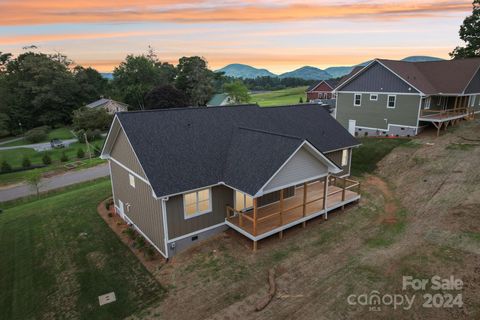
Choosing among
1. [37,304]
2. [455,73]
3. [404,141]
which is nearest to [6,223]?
[37,304]

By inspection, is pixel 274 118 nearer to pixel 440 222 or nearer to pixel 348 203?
pixel 348 203

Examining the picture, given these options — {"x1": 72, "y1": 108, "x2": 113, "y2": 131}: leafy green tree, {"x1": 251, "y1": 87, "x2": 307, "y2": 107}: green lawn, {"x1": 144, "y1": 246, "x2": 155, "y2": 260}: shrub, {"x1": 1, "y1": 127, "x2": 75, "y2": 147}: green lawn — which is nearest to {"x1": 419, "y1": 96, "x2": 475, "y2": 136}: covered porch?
{"x1": 144, "y1": 246, "x2": 155, "y2": 260}: shrub

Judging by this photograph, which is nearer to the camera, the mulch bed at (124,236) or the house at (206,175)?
the house at (206,175)

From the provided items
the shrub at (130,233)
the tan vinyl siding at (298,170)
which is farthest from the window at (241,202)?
the shrub at (130,233)

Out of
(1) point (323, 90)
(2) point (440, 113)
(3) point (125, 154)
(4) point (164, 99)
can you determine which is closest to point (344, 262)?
(3) point (125, 154)

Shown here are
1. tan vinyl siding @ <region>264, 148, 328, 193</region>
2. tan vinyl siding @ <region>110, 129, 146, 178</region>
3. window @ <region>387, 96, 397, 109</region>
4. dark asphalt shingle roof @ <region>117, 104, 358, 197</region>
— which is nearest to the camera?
dark asphalt shingle roof @ <region>117, 104, 358, 197</region>

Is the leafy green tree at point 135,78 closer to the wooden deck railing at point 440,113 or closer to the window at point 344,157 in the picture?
the wooden deck railing at point 440,113

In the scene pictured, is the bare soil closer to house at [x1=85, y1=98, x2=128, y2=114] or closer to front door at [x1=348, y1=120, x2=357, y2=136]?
front door at [x1=348, y1=120, x2=357, y2=136]
